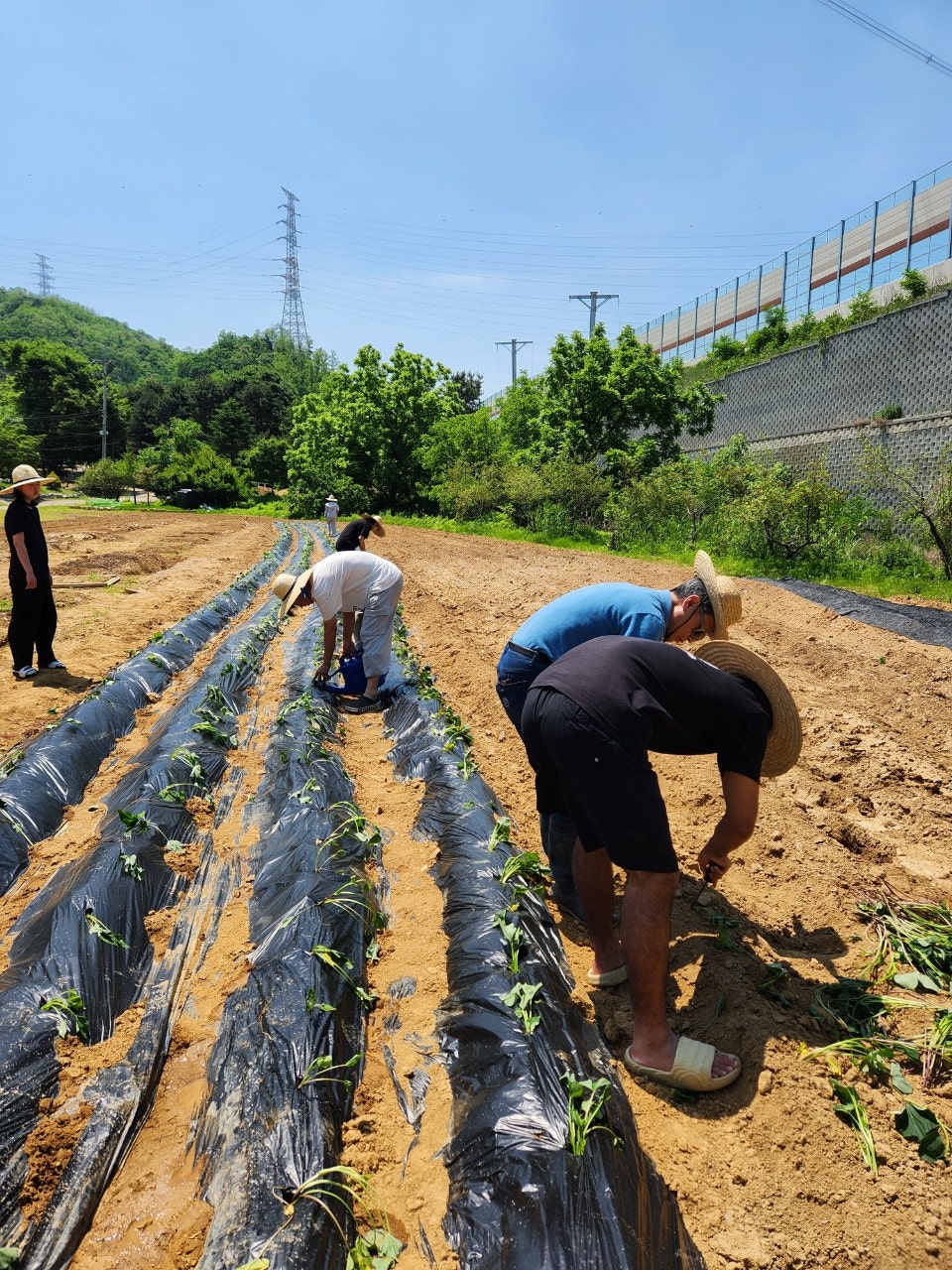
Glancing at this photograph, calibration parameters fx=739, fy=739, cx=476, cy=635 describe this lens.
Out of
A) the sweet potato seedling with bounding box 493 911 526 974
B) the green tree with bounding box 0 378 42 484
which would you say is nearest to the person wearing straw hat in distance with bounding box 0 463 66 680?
the sweet potato seedling with bounding box 493 911 526 974

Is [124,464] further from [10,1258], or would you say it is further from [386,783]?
[10,1258]

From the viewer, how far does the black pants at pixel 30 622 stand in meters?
7.20

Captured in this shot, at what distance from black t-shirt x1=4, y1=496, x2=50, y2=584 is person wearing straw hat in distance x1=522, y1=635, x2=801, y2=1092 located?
6.30 m

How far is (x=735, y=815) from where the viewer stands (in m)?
2.71

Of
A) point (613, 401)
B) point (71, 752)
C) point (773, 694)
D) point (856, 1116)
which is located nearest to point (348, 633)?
point (71, 752)

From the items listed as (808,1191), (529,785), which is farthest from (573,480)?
(808,1191)

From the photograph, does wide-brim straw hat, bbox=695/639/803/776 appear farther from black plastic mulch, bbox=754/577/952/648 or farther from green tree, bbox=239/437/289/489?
green tree, bbox=239/437/289/489

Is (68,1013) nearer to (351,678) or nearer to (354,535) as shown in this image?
(351,678)

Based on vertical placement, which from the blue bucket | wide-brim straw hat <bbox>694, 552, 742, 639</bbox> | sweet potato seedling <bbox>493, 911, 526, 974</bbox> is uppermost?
wide-brim straw hat <bbox>694, 552, 742, 639</bbox>

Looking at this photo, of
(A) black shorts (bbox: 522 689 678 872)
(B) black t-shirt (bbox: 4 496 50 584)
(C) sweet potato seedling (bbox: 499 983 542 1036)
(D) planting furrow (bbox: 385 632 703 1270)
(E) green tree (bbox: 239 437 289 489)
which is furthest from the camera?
(E) green tree (bbox: 239 437 289 489)

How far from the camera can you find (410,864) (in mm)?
4102

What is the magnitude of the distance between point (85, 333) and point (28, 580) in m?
114

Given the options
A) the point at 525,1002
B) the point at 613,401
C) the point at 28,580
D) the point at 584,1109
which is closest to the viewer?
the point at 584,1109

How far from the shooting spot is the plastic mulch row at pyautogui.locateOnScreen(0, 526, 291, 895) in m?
4.25
